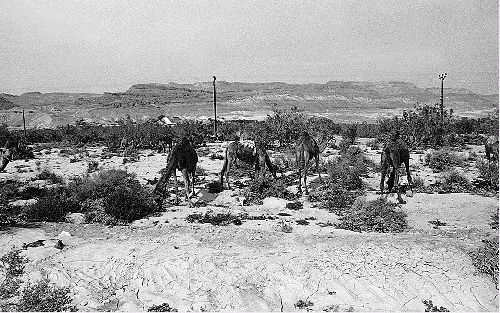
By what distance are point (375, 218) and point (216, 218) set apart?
14.1 ft

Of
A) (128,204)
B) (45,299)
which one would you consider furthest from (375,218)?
(45,299)

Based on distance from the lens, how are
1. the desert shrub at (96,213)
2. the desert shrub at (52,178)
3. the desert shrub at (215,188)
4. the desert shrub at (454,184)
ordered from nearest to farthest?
the desert shrub at (96,213), the desert shrub at (454,184), the desert shrub at (215,188), the desert shrub at (52,178)

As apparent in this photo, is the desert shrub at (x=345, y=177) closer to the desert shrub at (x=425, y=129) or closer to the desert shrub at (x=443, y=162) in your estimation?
the desert shrub at (x=443, y=162)

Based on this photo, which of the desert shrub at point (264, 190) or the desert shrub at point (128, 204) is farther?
the desert shrub at point (264, 190)

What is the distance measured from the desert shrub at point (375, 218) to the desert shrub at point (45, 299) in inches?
259

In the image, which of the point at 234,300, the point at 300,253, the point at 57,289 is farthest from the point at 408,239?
the point at 57,289

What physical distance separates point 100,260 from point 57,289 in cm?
115

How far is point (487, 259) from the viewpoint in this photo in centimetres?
712

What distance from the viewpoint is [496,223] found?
10023 mm

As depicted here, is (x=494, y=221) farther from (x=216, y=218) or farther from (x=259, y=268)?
(x=216, y=218)

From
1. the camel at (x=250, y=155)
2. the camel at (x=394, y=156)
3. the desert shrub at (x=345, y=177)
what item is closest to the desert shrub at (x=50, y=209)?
the camel at (x=250, y=155)

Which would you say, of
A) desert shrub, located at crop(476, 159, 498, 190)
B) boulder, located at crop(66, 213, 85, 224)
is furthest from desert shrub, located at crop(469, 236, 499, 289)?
boulder, located at crop(66, 213, 85, 224)

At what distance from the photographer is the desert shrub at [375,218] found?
32.1 ft

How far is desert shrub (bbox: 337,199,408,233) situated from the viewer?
977cm
